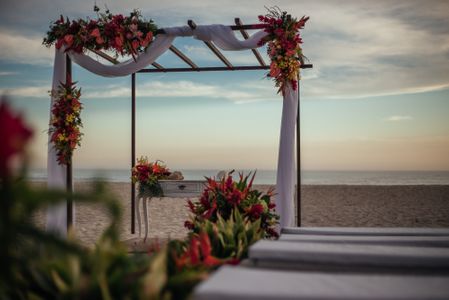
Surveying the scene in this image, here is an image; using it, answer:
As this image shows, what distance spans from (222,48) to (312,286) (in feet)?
16.7

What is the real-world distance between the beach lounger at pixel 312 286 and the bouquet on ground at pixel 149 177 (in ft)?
17.9

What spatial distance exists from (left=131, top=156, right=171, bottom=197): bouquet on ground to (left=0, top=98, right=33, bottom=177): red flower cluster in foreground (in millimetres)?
6218

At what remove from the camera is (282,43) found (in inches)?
248

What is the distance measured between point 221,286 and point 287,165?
4.61 metres

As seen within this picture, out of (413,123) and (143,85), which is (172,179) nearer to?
(143,85)

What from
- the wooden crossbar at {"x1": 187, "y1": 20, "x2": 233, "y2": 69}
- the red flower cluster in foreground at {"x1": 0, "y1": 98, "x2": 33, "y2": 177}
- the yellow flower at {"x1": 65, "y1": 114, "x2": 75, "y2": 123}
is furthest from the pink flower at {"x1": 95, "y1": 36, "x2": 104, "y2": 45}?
the red flower cluster in foreground at {"x1": 0, "y1": 98, "x2": 33, "y2": 177}

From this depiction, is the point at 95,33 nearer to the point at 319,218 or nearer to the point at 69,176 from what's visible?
the point at 69,176

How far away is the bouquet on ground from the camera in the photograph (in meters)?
7.64

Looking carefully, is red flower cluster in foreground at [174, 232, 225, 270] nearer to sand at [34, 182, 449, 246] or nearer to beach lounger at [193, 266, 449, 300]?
beach lounger at [193, 266, 449, 300]

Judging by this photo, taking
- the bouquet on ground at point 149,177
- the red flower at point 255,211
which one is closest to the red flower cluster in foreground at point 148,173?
the bouquet on ground at point 149,177

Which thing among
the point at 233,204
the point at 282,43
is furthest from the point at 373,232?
the point at 282,43

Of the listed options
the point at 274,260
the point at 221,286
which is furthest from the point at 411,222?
the point at 221,286

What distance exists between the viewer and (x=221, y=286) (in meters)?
1.93

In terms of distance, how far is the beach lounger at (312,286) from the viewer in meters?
1.90
